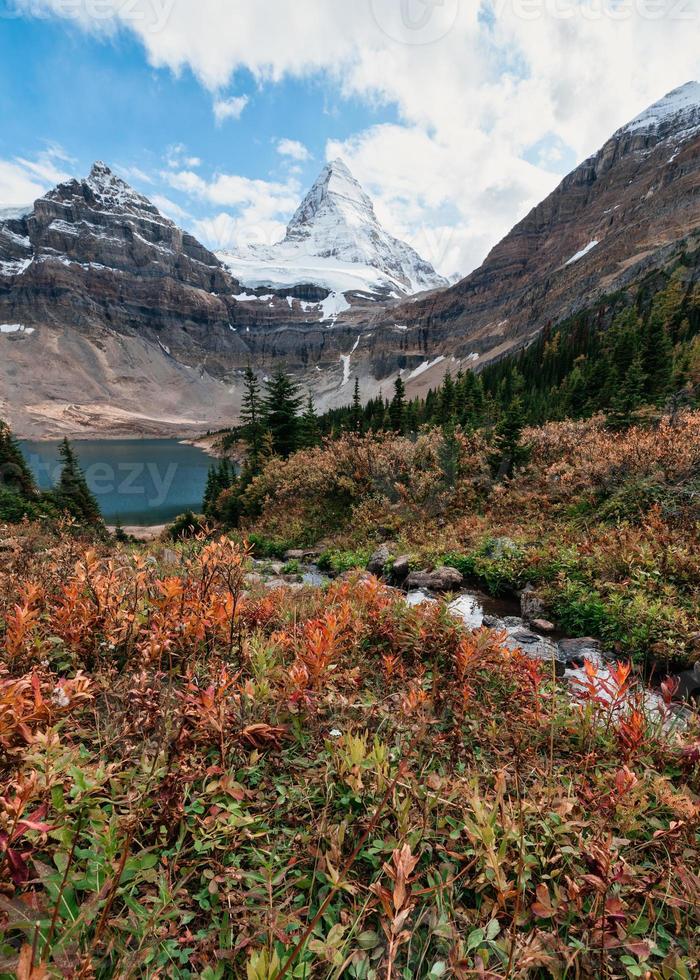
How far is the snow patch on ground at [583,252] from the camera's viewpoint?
121594mm

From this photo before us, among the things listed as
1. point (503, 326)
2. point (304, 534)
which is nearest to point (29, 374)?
point (503, 326)

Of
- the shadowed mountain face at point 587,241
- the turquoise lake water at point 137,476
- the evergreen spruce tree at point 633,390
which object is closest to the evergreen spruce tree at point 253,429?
the turquoise lake water at point 137,476

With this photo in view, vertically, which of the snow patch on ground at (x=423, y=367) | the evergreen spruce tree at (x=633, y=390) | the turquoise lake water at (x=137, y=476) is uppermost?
the snow patch on ground at (x=423, y=367)

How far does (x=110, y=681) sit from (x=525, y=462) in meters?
12.9

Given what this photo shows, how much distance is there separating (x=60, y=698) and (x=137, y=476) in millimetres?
84724

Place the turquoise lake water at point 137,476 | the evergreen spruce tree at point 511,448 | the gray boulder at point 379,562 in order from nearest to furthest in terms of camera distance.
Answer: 1. the gray boulder at point 379,562
2. the evergreen spruce tree at point 511,448
3. the turquoise lake water at point 137,476

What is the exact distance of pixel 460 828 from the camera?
209cm

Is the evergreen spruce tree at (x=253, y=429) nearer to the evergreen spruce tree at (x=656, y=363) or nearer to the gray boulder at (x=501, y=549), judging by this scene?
the gray boulder at (x=501, y=549)

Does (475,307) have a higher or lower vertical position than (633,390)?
higher

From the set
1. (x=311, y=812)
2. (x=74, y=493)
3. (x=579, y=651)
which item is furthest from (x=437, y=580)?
(x=74, y=493)

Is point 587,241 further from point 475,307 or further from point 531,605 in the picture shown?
point 531,605

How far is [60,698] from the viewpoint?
2.57 metres

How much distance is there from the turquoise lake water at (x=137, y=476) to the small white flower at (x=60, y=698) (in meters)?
35.1

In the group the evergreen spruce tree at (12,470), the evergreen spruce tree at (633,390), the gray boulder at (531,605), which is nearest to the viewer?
the gray boulder at (531,605)
